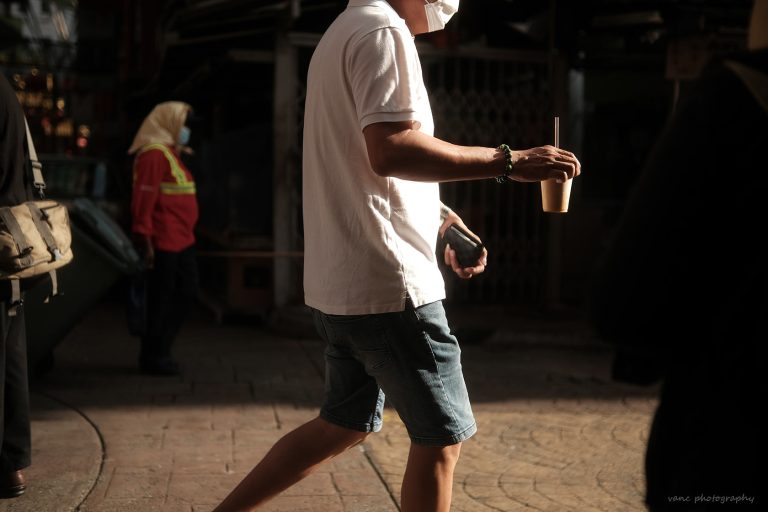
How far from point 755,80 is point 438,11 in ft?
4.19

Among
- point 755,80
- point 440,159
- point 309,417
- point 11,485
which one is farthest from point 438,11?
point 309,417

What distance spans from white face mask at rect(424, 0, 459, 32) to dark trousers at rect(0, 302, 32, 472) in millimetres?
2138

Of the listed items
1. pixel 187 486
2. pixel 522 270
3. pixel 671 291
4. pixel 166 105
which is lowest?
pixel 522 270

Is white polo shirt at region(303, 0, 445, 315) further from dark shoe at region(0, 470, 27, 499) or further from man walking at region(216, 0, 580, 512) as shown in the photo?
dark shoe at region(0, 470, 27, 499)

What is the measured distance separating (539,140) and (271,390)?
466 cm

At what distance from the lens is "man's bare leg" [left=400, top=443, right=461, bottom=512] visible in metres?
2.64

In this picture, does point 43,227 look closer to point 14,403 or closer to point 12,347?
point 12,347

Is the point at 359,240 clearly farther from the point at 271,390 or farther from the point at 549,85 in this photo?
the point at 549,85

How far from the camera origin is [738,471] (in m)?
1.67

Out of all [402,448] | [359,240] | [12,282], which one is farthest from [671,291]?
[402,448]

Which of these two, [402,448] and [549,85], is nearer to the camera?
[402,448]

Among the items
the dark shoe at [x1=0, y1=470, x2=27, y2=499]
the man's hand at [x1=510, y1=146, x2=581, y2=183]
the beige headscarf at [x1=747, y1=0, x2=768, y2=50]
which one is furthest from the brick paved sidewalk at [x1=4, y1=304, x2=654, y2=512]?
the beige headscarf at [x1=747, y1=0, x2=768, y2=50]

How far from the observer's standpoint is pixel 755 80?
1639mm

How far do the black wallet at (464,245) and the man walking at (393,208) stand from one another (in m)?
0.31
